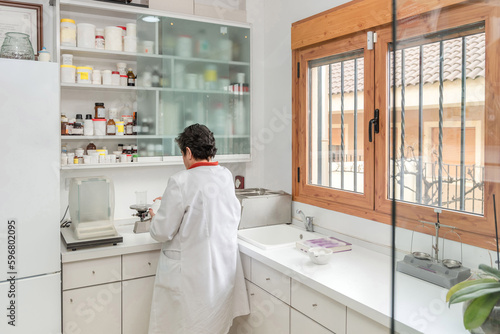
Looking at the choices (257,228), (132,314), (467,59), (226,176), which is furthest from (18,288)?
(467,59)

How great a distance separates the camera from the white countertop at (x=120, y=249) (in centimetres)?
221

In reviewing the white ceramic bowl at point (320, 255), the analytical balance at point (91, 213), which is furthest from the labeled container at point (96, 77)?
the white ceramic bowl at point (320, 255)

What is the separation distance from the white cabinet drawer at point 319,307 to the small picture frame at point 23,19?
2.22 meters

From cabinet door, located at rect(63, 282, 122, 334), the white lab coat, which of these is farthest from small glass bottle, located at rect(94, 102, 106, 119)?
cabinet door, located at rect(63, 282, 122, 334)

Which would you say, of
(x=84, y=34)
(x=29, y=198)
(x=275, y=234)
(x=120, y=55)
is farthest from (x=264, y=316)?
(x=84, y=34)

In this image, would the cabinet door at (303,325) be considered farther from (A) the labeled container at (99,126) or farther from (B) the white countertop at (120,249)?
(A) the labeled container at (99,126)

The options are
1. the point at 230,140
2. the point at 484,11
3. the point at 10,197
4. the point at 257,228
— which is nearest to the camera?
the point at 484,11

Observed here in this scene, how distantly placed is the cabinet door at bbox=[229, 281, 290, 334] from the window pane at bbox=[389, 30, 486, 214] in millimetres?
1438

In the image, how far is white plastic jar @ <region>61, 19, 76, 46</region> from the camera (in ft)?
8.16

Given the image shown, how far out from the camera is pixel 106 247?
231 centimetres

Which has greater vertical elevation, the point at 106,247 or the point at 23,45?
the point at 23,45

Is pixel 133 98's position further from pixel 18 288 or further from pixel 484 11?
pixel 484 11

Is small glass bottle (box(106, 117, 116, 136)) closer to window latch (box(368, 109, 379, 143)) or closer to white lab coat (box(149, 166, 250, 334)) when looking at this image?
white lab coat (box(149, 166, 250, 334))

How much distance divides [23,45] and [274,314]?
197cm
